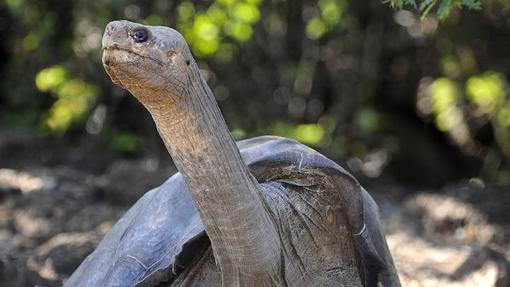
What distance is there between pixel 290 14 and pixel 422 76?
1.18 meters

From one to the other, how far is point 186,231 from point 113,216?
2888 millimetres

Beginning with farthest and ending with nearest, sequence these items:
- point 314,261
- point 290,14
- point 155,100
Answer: point 290,14
point 314,261
point 155,100

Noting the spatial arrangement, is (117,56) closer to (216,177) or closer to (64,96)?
(216,177)

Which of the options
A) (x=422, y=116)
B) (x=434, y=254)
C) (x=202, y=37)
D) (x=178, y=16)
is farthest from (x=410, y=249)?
(x=422, y=116)

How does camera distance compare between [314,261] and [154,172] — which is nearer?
[314,261]

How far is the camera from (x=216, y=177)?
2.37 metres

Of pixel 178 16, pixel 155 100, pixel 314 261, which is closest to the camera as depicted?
pixel 155 100

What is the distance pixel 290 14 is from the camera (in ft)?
25.0

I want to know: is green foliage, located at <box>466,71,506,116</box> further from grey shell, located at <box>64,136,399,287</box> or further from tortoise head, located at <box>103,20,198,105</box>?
tortoise head, located at <box>103,20,198,105</box>

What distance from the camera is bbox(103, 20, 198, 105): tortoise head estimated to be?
2166 mm

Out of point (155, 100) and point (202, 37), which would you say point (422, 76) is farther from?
point (155, 100)

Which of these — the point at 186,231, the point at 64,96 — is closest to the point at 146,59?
the point at 186,231

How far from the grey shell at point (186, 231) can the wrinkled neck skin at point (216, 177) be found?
326 millimetres

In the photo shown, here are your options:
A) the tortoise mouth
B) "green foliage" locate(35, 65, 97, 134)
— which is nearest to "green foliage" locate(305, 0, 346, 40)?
"green foliage" locate(35, 65, 97, 134)
